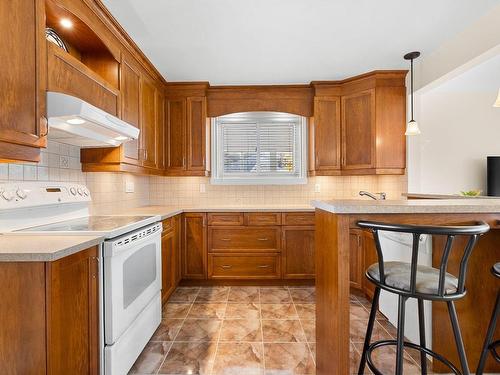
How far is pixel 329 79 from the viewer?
314cm

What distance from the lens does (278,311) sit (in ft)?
8.10

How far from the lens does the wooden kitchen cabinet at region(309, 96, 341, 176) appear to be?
126 inches

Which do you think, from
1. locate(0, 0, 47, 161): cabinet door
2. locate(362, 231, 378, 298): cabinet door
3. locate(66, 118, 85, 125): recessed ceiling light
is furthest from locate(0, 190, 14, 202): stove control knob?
locate(362, 231, 378, 298): cabinet door

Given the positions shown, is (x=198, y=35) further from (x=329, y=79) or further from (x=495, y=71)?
(x=495, y=71)

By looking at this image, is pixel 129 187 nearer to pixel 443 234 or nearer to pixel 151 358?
pixel 151 358

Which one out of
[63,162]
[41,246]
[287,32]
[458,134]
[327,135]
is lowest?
[41,246]

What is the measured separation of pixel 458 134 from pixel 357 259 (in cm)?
252

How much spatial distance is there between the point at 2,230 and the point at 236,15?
200 cm

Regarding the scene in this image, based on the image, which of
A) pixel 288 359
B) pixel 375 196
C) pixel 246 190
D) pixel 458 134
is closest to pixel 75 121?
pixel 288 359

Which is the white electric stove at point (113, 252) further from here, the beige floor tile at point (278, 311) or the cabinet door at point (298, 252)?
the cabinet door at point (298, 252)

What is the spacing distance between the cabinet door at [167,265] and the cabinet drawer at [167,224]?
3cm

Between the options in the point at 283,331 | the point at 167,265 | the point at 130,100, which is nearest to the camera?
the point at 283,331

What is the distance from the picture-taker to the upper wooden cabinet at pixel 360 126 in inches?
116

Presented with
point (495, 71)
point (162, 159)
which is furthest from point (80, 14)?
point (495, 71)
